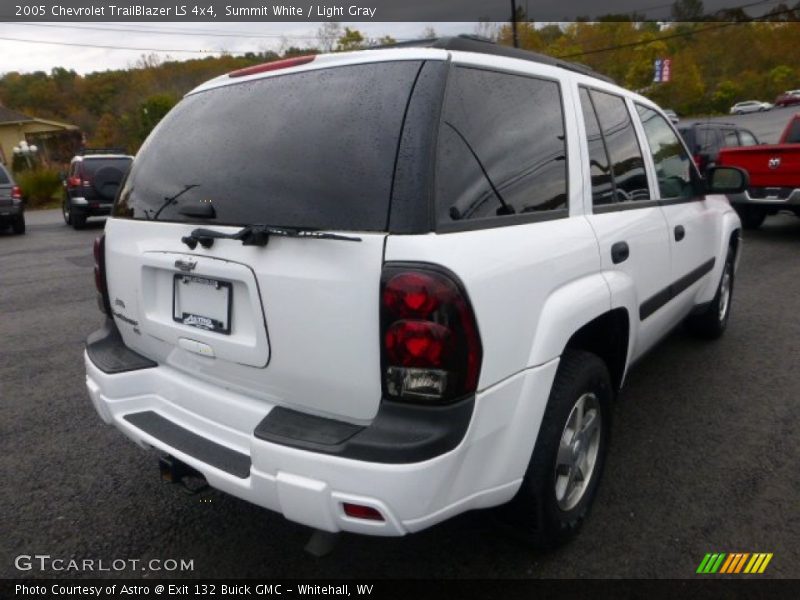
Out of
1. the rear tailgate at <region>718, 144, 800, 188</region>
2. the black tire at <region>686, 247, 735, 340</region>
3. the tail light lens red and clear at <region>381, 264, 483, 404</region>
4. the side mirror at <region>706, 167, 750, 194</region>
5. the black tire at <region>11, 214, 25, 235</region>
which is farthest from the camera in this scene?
the black tire at <region>11, 214, 25, 235</region>

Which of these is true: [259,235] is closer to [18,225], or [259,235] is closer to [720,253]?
[720,253]

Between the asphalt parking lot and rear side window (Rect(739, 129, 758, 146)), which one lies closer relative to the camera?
the asphalt parking lot

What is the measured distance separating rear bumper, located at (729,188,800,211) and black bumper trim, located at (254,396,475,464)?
843 centimetres

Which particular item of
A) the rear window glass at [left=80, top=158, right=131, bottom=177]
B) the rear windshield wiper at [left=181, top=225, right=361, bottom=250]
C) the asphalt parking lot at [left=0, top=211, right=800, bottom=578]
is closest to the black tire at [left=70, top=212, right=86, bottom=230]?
the rear window glass at [left=80, top=158, right=131, bottom=177]

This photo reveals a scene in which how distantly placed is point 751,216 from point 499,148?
995cm

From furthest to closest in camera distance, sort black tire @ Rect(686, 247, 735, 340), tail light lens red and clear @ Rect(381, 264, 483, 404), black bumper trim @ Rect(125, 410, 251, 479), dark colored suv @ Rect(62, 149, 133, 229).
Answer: dark colored suv @ Rect(62, 149, 133, 229)
black tire @ Rect(686, 247, 735, 340)
black bumper trim @ Rect(125, 410, 251, 479)
tail light lens red and clear @ Rect(381, 264, 483, 404)

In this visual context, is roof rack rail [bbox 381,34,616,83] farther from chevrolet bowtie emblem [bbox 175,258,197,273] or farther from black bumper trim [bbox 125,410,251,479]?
black bumper trim [bbox 125,410,251,479]

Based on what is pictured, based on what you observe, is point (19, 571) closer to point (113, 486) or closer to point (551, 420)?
point (113, 486)

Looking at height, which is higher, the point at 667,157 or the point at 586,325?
the point at 667,157

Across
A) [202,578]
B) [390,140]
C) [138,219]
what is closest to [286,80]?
[390,140]

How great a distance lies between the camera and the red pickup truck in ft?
28.3

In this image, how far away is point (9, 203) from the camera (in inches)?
520

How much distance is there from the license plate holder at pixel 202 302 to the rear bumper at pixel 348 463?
24 centimetres

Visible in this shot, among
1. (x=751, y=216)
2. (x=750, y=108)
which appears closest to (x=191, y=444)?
(x=751, y=216)
